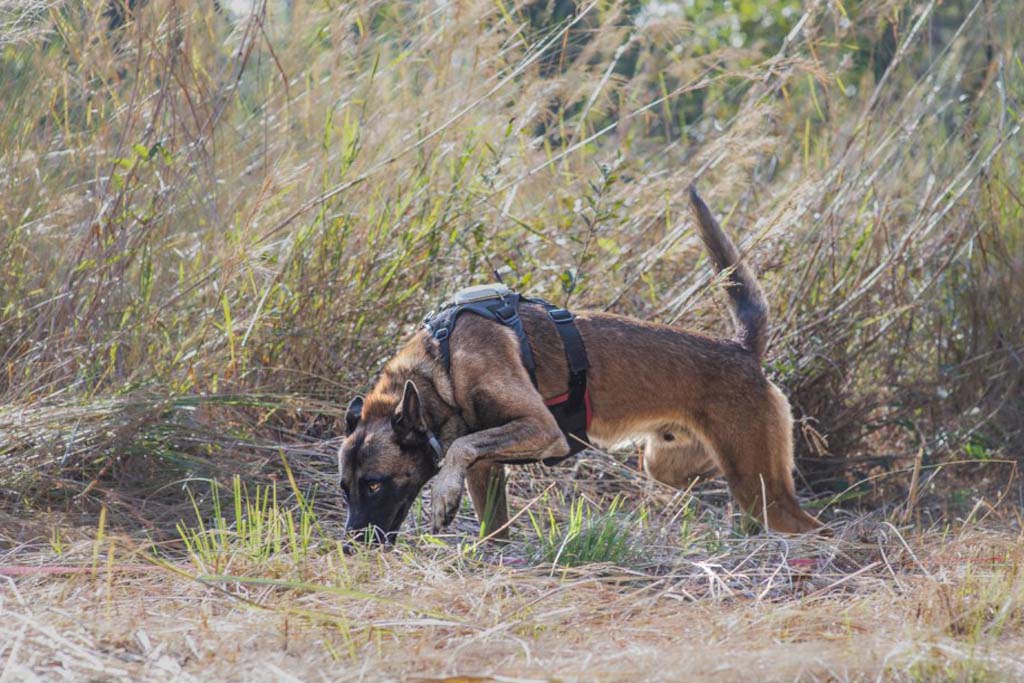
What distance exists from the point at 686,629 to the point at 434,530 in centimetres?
102

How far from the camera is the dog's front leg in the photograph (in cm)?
359

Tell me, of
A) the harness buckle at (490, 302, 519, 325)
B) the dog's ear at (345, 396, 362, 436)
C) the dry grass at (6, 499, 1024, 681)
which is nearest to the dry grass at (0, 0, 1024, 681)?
the dry grass at (6, 499, 1024, 681)

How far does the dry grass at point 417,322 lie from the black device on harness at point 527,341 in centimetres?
33

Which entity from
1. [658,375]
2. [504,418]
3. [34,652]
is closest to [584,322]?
[658,375]

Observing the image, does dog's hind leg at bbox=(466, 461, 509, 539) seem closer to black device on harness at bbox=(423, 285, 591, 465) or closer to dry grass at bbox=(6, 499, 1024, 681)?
black device on harness at bbox=(423, 285, 591, 465)

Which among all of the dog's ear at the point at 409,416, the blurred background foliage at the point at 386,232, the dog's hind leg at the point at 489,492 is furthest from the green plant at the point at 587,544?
the blurred background foliage at the point at 386,232

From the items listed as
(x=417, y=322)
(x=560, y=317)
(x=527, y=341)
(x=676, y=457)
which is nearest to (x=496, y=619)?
(x=527, y=341)

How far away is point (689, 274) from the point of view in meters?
5.38

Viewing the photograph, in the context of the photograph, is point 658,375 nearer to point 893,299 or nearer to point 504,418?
point 504,418

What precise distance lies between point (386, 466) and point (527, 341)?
712 mm

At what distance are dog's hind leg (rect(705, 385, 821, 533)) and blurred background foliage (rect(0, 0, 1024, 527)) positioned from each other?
0.38m

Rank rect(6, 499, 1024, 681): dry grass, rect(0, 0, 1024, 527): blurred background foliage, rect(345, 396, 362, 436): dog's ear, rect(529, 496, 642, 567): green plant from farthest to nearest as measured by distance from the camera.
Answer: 1. rect(0, 0, 1024, 527): blurred background foliage
2. rect(345, 396, 362, 436): dog's ear
3. rect(529, 496, 642, 567): green plant
4. rect(6, 499, 1024, 681): dry grass

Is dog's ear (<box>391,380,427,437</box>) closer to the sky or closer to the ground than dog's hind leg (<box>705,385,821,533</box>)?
closer to the sky

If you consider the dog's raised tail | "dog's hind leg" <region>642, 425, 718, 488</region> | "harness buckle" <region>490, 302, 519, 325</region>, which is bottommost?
"dog's hind leg" <region>642, 425, 718, 488</region>
